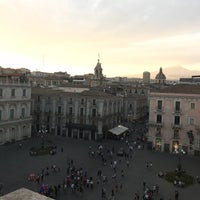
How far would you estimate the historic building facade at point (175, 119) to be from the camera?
5159 centimetres

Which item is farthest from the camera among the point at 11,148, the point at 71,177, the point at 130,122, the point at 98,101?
the point at 130,122

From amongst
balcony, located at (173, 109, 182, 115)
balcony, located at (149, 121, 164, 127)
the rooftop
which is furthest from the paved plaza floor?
the rooftop

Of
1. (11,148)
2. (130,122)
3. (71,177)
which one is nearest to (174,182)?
(71,177)

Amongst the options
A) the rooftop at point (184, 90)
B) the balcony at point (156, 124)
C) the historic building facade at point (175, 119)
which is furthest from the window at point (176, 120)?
the rooftop at point (184, 90)

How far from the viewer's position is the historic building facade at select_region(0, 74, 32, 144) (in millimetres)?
52688

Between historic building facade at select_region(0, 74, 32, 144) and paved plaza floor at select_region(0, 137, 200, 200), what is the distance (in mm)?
2265

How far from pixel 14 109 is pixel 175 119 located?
29855 mm

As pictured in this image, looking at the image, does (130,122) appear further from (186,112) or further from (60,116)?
(186,112)

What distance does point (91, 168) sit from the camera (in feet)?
137

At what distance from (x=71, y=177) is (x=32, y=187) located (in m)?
5.43

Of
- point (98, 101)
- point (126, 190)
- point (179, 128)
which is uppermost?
point (98, 101)

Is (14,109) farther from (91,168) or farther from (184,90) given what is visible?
(184,90)

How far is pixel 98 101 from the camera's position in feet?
205

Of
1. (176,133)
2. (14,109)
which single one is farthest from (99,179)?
(14,109)
